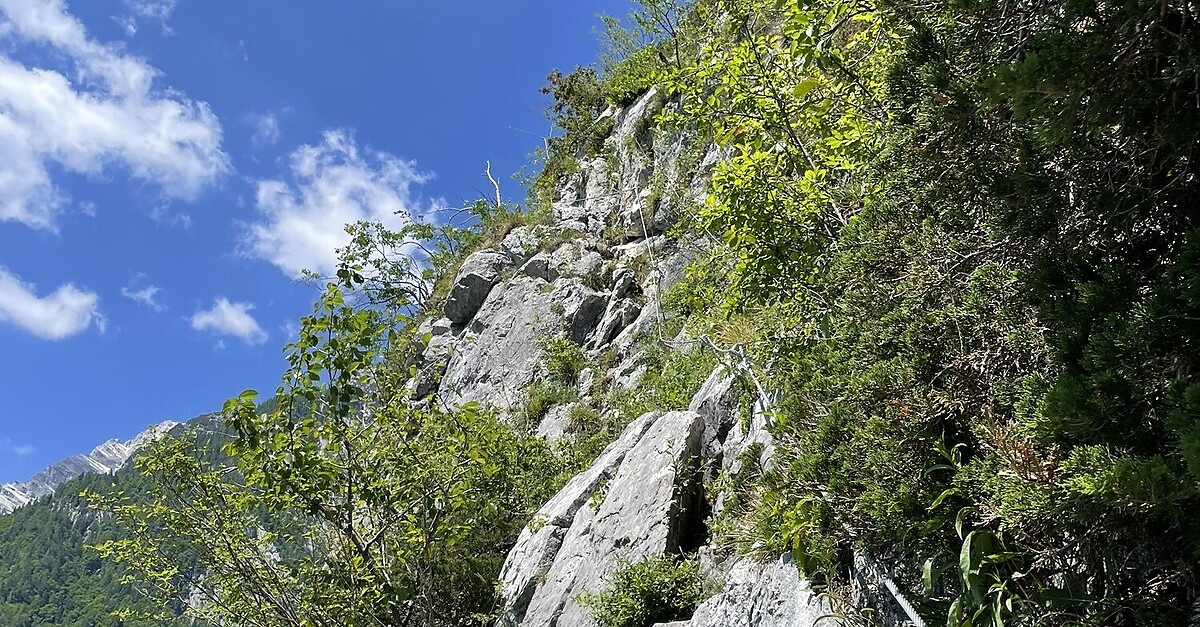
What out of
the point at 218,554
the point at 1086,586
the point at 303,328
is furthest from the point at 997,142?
the point at 218,554

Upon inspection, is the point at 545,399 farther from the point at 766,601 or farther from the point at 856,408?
the point at 856,408

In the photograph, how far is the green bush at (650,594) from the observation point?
5938mm

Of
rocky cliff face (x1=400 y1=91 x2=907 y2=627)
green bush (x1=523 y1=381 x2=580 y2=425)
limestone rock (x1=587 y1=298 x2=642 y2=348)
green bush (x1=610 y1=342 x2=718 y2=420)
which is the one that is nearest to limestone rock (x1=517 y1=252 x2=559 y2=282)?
rocky cliff face (x1=400 y1=91 x2=907 y2=627)

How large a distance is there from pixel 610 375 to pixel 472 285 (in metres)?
6.78

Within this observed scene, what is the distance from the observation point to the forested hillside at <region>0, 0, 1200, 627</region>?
7.09 ft

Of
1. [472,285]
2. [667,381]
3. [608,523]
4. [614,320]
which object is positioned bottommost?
[608,523]

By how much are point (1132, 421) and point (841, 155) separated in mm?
2712

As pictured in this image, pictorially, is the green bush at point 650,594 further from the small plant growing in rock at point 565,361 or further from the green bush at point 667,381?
the small plant growing in rock at point 565,361

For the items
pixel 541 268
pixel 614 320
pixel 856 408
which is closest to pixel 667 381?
pixel 614 320

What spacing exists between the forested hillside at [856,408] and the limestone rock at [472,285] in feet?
29.7

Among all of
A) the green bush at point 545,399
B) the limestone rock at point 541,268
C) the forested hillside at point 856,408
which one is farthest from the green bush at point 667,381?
the limestone rock at point 541,268

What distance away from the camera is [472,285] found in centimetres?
1861

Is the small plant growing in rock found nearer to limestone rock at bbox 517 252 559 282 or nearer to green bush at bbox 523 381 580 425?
green bush at bbox 523 381 580 425

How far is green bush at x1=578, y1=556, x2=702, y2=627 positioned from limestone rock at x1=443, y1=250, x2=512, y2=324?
12962mm
